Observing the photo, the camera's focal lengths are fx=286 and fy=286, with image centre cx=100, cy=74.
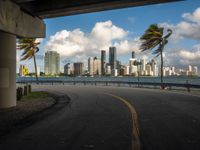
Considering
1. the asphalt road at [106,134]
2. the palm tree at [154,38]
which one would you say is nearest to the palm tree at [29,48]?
the palm tree at [154,38]

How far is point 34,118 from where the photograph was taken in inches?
444

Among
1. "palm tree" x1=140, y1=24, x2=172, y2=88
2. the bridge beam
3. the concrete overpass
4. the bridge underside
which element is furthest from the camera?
"palm tree" x1=140, y1=24, x2=172, y2=88

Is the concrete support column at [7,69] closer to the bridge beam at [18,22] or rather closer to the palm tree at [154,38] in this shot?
the bridge beam at [18,22]

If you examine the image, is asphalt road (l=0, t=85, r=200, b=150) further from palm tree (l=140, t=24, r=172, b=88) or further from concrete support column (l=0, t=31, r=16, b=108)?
palm tree (l=140, t=24, r=172, b=88)

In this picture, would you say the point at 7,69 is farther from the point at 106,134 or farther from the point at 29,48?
the point at 29,48

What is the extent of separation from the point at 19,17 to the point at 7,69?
9.48 feet

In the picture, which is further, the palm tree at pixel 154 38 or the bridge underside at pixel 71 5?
the palm tree at pixel 154 38

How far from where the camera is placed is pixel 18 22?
15109mm

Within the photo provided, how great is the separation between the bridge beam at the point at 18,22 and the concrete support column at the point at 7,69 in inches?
21.0

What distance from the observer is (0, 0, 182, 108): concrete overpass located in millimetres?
14141

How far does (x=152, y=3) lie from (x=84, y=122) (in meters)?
8.19

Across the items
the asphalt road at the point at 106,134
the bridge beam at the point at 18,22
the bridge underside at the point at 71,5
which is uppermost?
the bridge underside at the point at 71,5

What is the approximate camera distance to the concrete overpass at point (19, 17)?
46.4ft

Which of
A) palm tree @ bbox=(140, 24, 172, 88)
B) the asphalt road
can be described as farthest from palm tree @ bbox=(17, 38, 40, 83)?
the asphalt road
